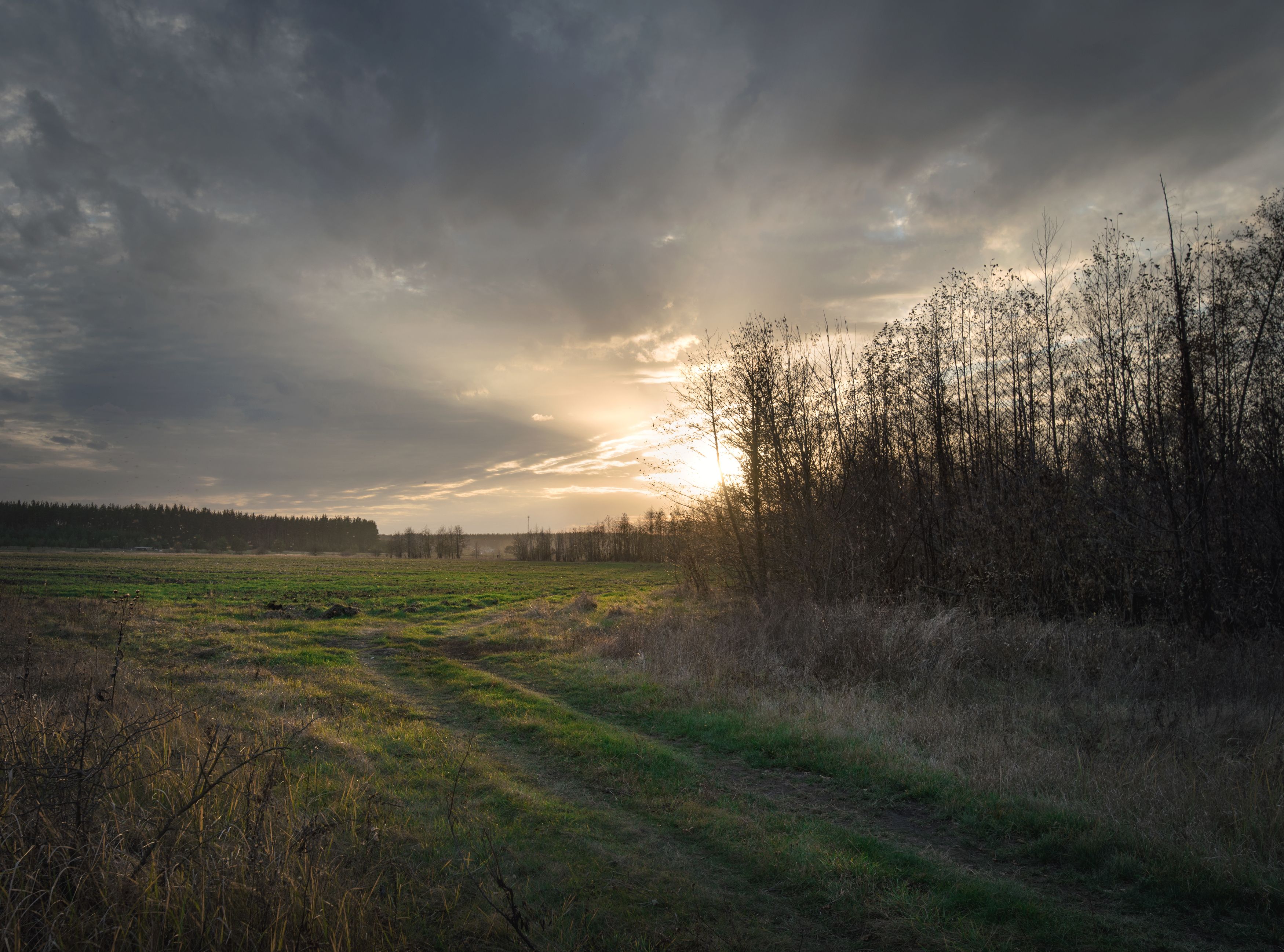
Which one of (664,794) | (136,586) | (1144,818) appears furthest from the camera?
(136,586)

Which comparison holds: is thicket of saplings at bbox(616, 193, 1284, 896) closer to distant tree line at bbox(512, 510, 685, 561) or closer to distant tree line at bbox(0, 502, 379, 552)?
distant tree line at bbox(512, 510, 685, 561)

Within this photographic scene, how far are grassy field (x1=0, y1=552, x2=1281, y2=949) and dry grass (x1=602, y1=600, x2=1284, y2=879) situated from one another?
0.55 m

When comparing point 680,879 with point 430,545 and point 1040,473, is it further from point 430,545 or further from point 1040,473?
point 430,545

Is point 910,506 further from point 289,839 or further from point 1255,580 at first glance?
point 289,839

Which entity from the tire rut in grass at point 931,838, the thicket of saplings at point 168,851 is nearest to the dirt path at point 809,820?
the tire rut in grass at point 931,838

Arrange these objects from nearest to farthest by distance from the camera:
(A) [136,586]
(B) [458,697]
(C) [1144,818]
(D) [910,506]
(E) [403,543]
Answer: (C) [1144,818]
(B) [458,697]
(D) [910,506]
(A) [136,586]
(E) [403,543]

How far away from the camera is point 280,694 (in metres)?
9.81

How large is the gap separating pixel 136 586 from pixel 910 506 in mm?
38908

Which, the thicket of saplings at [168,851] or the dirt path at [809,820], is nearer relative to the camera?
the thicket of saplings at [168,851]

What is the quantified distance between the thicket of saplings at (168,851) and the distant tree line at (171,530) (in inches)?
5009

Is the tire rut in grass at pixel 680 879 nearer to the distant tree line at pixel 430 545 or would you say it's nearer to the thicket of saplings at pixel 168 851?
the thicket of saplings at pixel 168 851

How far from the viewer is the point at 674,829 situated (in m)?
5.59

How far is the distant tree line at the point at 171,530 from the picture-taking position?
338ft

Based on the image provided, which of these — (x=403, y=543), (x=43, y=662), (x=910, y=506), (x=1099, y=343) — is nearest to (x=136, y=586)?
(x=43, y=662)
